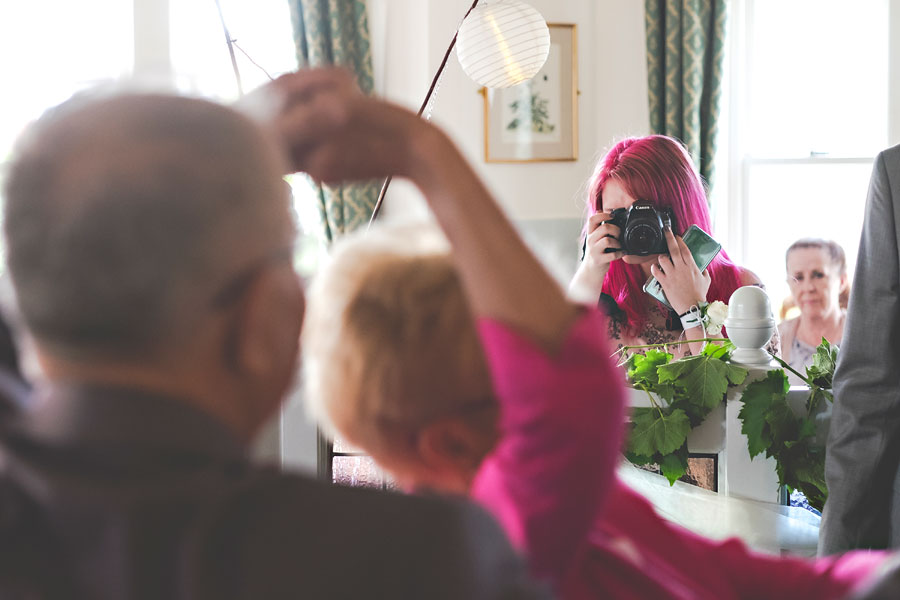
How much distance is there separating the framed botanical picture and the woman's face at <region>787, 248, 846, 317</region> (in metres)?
1.38

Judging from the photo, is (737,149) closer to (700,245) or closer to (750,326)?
(700,245)

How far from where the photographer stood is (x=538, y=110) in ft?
14.3

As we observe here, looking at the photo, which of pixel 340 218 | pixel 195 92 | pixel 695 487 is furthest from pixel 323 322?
pixel 340 218

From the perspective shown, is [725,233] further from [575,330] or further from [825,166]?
[575,330]

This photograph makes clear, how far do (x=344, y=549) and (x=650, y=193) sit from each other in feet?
6.31

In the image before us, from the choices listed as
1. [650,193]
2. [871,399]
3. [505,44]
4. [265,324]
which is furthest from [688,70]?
[265,324]

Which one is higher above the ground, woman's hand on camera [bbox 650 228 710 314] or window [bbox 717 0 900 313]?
window [bbox 717 0 900 313]

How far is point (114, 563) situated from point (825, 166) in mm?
4676

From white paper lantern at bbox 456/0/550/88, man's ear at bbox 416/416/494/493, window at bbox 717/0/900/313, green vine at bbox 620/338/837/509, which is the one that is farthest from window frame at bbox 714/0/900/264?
man's ear at bbox 416/416/494/493

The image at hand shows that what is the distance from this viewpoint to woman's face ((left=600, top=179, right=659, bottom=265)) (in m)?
2.17

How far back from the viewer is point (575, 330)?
47 cm

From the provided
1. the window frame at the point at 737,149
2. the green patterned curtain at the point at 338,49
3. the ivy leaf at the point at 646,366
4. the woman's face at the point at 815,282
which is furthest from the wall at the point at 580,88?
the ivy leaf at the point at 646,366

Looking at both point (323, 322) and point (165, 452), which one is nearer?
point (165, 452)

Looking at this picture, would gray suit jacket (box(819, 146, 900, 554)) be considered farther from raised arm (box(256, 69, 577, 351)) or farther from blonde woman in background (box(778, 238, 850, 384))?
blonde woman in background (box(778, 238, 850, 384))
